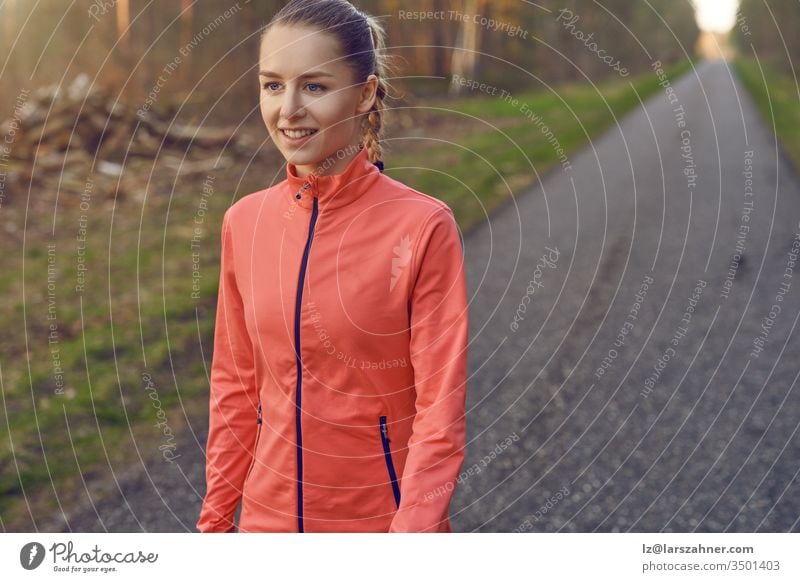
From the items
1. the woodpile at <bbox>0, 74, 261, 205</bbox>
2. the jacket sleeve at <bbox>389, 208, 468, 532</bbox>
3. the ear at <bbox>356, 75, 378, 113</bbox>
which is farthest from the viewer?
the woodpile at <bbox>0, 74, 261, 205</bbox>

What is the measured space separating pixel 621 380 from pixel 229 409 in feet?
11.2

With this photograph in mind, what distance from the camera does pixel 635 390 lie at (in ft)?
15.9

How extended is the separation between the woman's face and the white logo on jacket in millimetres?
255

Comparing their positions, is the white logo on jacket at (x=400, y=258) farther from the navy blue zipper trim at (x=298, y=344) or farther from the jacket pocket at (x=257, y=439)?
the jacket pocket at (x=257, y=439)

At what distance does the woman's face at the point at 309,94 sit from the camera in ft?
5.56

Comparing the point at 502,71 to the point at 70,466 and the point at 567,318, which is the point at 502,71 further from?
the point at 70,466

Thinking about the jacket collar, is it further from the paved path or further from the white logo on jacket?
the paved path

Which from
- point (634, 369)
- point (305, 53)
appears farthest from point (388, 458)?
point (634, 369)

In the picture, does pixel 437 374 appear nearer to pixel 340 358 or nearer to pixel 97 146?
pixel 340 358

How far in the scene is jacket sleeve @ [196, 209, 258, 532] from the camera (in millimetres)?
1975

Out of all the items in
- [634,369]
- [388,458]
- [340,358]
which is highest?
[340,358]

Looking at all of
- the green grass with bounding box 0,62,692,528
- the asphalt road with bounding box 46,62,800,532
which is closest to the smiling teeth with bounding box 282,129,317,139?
the green grass with bounding box 0,62,692,528

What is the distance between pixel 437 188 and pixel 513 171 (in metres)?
2.04

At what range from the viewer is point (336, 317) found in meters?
1.75
